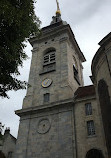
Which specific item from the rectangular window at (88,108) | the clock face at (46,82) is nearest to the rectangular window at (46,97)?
the clock face at (46,82)

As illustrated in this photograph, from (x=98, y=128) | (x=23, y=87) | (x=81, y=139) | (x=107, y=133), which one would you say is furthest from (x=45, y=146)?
(x=23, y=87)

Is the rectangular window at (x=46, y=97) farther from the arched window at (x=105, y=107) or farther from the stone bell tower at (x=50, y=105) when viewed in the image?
the arched window at (x=105, y=107)

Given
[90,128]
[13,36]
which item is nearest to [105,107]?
[90,128]

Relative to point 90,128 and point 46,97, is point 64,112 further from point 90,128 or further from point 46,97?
point 46,97

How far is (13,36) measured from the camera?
10.3m

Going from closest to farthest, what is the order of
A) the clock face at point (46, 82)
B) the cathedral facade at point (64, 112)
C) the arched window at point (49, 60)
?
the cathedral facade at point (64, 112)
the clock face at point (46, 82)
the arched window at point (49, 60)

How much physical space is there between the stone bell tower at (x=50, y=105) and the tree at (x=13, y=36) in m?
10.1

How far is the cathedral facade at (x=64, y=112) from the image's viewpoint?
568 inches

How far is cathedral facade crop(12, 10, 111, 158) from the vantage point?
1444cm

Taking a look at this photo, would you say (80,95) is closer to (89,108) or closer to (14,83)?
(89,108)

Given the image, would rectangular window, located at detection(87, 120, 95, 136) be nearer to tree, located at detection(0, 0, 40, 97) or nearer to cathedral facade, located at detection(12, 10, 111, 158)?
cathedral facade, located at detection(12, 10, 111, 158)

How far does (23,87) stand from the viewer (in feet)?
37.9

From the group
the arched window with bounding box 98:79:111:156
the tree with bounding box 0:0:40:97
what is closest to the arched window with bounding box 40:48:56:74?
the arched window with bounding box 98:79:111:156

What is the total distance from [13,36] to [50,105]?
12.9 meters
